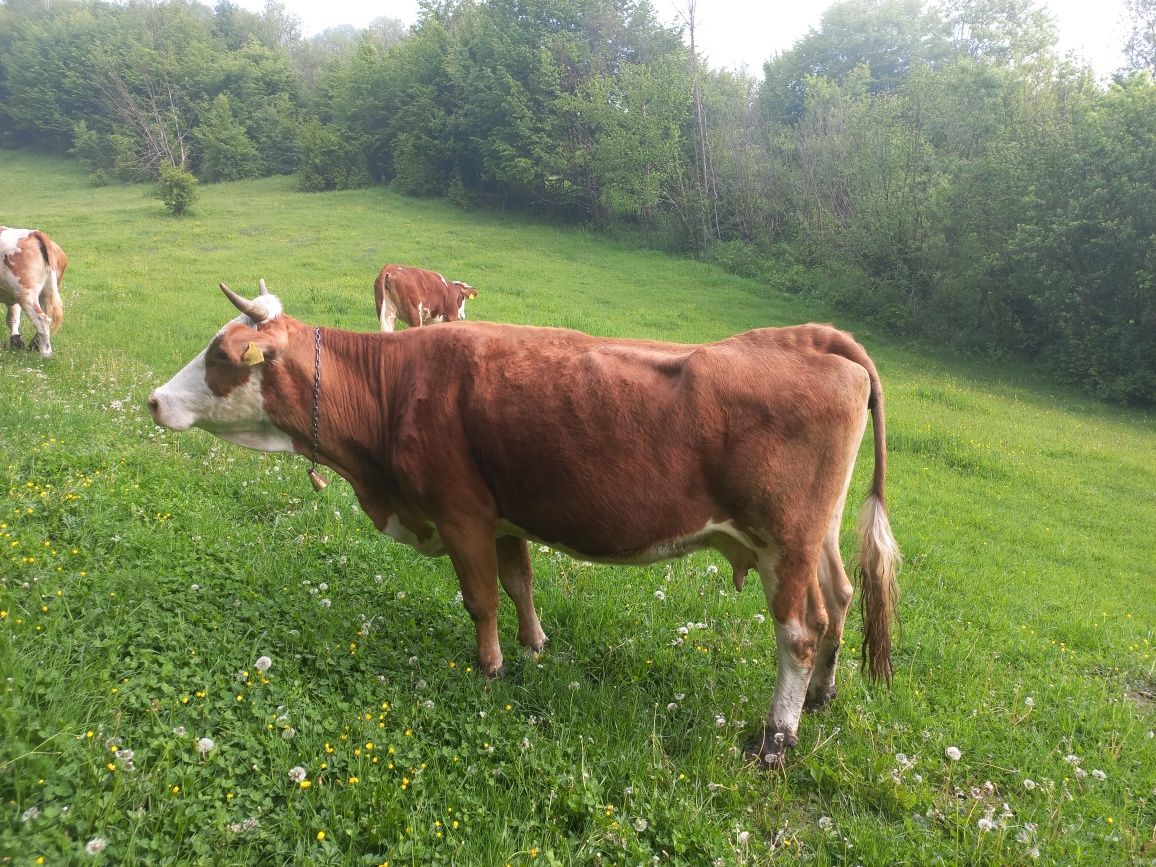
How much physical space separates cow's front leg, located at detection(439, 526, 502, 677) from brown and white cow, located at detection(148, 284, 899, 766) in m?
0.01

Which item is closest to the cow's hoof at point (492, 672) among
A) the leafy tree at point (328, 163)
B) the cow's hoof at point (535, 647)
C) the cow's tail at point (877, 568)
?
→ the cow's hoof at point (535, 647)

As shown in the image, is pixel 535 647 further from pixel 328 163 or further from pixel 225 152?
pixel 225 152

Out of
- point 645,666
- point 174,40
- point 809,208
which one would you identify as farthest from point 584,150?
point 174,40

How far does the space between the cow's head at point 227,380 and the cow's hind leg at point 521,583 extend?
171 cm

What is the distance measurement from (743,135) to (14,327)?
35.5 m

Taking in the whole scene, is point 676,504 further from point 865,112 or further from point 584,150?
point 584,150

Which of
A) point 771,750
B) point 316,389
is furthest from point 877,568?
point 316,389

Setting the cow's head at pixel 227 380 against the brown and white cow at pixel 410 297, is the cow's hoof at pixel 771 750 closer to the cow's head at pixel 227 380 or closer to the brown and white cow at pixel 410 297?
the cow's head at pixel 227 380

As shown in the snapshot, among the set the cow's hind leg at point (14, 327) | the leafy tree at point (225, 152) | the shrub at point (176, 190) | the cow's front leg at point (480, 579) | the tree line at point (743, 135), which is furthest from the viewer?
the leafy tree at point (225, 152)

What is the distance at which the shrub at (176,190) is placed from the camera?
1176 inches

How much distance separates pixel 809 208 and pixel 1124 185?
568 inches

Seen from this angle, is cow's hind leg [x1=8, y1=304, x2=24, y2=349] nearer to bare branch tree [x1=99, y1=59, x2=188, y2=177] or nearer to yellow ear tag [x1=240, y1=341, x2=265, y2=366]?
yellow ear tag [x1=240, y1=341, x2=265, y2=366]

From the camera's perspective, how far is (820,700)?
4.38m

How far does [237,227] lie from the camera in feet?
96.6
